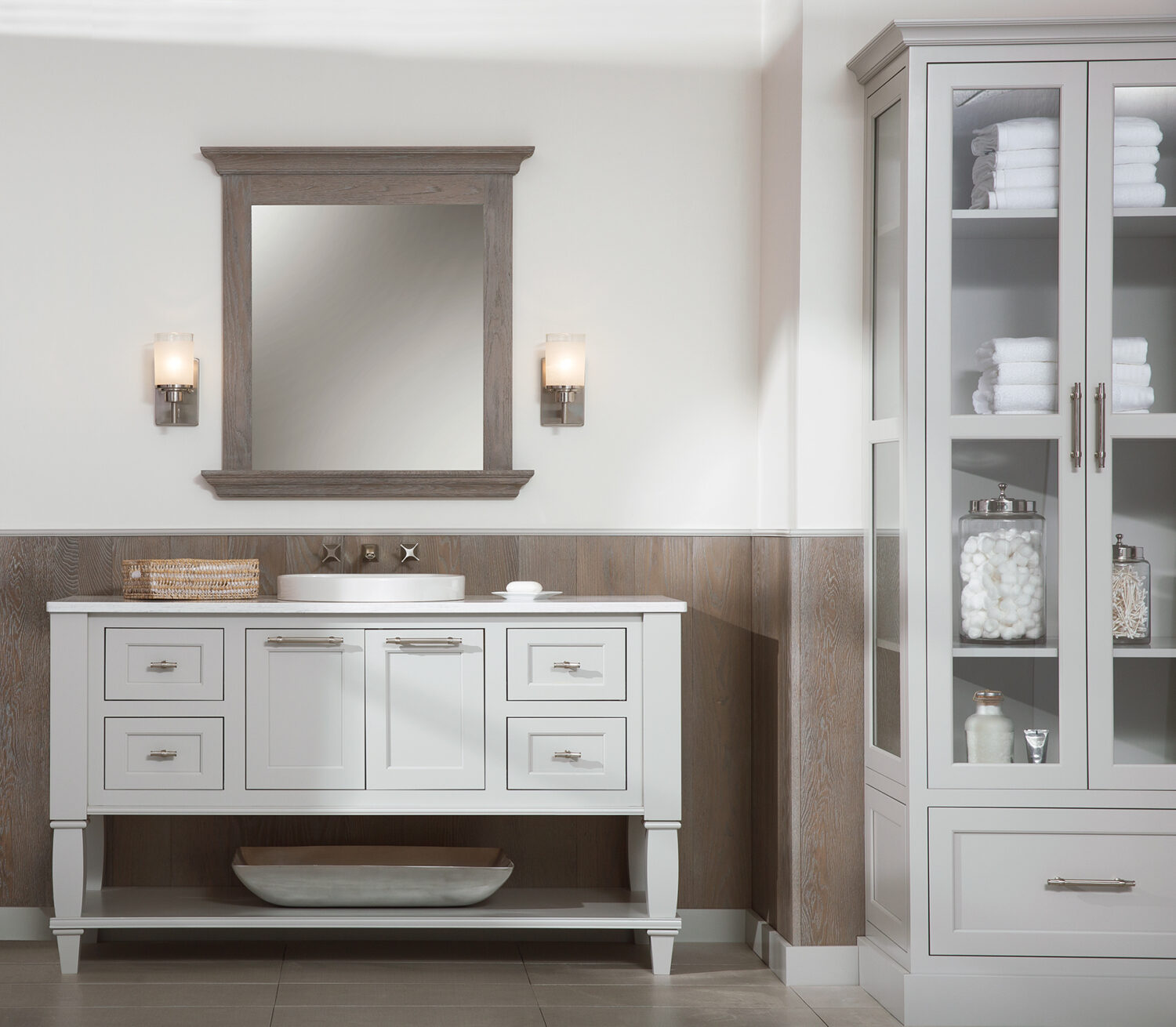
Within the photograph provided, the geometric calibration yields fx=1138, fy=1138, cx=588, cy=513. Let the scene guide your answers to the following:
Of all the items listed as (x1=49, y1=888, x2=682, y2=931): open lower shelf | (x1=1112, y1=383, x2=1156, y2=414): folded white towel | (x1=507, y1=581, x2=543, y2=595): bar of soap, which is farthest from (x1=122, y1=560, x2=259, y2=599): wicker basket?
(x1=1112, y1=383, x2=1156, y2=414): folded white towel

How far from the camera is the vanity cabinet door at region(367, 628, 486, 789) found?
8.72 ft

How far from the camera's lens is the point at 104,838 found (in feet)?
9.81

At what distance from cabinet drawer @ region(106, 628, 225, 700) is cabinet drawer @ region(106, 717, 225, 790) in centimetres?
6

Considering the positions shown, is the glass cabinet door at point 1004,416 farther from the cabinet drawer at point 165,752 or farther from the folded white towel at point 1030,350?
the cabinet drawer at point 165,752

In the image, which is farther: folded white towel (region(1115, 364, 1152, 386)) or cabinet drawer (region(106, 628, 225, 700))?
cabinet drawer (region(106, 628, 225, 700))

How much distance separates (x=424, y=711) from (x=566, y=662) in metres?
0.35

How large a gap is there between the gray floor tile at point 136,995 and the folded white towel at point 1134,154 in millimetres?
2642

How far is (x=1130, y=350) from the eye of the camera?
2457mm

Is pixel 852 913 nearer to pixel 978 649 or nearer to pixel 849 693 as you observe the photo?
pixel 849 693

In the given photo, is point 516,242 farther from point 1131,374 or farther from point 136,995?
point 136,995

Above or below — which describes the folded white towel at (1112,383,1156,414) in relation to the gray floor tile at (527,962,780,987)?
above

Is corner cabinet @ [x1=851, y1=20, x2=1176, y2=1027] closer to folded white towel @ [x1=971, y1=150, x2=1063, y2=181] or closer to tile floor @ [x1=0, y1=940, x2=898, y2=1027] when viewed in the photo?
folded white towel @ [x1=971, y1=150, x2=1063, y2=181]

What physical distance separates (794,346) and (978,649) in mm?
856

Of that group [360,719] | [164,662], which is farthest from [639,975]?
[164,662]
